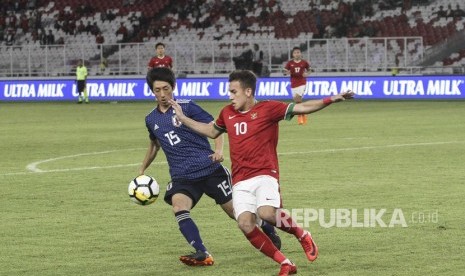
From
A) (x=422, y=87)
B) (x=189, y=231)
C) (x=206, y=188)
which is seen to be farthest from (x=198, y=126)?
(x=422, y=87)

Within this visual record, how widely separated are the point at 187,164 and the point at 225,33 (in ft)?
136

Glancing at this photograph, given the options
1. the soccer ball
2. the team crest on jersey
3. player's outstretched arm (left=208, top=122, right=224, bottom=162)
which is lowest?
the soccer ball

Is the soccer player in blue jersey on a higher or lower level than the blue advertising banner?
higher

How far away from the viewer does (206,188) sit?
9.20 metres

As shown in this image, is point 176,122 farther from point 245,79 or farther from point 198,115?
point 245,79

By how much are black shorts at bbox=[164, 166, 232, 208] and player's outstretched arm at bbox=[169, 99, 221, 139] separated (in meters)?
0.59

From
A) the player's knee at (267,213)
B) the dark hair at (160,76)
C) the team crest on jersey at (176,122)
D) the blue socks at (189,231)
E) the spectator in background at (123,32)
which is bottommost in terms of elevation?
the spectator in background at (123,32)

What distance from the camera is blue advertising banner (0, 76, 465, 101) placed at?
126 ft

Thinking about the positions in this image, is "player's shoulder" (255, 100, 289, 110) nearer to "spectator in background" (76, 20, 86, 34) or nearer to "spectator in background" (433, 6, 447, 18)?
"spectator in background" (433, 6, 447, 18)

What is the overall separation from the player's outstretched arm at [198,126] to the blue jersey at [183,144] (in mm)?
469

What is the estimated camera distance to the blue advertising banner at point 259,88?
1512 inches

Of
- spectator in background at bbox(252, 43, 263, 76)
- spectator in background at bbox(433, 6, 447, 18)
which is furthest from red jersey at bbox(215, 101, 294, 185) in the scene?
spectator in background at bbox(433, 6, 447, 18)

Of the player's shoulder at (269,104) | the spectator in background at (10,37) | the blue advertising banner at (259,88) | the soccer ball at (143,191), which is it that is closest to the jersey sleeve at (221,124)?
the player's shoulder at (269,104)

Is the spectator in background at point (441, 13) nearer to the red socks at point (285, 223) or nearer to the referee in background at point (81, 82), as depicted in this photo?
the referee in background at point (81, 82)
